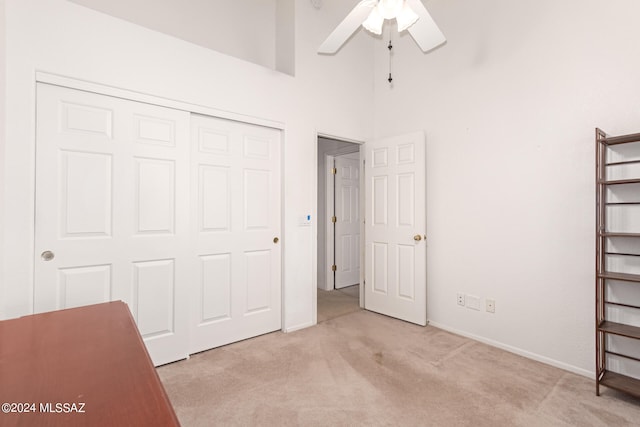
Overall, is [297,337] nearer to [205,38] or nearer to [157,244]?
[157,244]

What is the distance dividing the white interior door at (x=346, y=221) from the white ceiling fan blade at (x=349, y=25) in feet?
8.40

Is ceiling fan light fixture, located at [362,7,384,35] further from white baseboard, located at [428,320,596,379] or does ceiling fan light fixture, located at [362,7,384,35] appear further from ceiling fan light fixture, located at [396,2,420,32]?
white baseboard, located at [428,320,596,379]

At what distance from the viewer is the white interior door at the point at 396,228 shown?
318 centimetres

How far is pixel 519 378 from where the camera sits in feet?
7.17

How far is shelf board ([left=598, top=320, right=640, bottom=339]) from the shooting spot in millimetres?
1869

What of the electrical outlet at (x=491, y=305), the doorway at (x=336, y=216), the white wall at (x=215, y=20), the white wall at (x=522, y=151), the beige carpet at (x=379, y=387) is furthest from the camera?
the doorway at (x=336, y=216)

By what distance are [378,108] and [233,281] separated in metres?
2.56

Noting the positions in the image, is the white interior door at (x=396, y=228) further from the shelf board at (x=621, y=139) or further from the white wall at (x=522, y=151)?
the shelf board at (x=621, y=139)

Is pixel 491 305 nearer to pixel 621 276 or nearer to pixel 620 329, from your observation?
pixel 620 329

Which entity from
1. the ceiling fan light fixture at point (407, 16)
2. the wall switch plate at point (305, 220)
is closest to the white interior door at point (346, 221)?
the wall switch plate at point (305, 220)

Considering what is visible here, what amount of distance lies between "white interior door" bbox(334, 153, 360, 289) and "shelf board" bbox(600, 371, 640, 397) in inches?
123

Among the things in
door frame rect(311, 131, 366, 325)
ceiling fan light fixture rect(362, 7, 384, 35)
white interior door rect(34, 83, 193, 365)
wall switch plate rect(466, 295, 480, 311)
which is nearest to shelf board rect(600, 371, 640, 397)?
wall switch plate rect(466, 295, 480, 311)

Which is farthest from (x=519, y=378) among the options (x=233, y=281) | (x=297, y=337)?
(x=233, y=281)

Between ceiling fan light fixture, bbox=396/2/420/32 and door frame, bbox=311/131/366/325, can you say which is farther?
door frame, bbox=311/131/366/325
